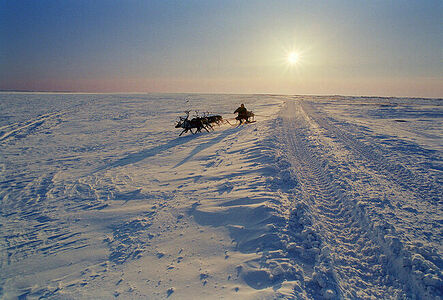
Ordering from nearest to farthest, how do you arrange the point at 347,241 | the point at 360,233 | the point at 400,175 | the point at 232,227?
1. the point at 347,241
2. the point at 360,233
3. the point at 232,227
4. the point at 400,175

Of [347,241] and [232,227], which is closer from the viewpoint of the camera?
[347,241]

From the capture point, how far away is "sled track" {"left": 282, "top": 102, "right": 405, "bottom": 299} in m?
2.75

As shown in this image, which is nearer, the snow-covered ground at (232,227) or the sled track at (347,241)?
the sled track at (347,241)

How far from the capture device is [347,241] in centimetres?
354

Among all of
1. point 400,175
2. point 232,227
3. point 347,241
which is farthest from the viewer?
point 400,175

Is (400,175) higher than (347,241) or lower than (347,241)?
higher

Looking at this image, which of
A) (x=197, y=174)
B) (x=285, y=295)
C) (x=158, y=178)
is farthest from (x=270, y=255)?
(x=158, y=178)

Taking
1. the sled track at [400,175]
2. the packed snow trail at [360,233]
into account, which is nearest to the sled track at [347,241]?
the packed snow trail at [360,233]

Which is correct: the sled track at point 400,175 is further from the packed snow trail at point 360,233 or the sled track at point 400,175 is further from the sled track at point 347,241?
the sled track at point 347,241

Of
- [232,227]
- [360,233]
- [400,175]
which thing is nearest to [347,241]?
[360,233]

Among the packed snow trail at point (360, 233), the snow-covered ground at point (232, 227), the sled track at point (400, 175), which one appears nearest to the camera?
the packed snow trail at point (360, 233)

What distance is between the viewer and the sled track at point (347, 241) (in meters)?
2.75

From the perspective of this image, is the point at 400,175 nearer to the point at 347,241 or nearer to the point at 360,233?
the point at 360,233

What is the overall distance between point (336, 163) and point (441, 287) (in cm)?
473
